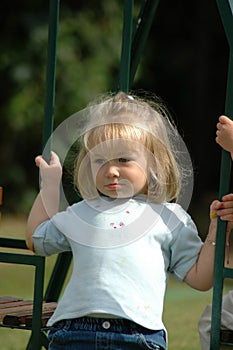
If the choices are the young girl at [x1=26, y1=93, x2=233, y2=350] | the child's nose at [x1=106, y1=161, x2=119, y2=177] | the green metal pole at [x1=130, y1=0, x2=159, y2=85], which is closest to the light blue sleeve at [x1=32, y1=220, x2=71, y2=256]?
the young girl at [x1=26, y1=93, x2=233, y2=350]

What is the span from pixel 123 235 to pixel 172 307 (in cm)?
387

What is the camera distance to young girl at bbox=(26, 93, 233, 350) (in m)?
3.40

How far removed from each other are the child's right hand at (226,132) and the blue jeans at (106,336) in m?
0.61

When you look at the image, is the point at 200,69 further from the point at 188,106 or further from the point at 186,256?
the point at 186,256

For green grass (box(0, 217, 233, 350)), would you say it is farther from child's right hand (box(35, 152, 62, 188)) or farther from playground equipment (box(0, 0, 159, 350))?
child's right hand (box(35, 152, 62, 188))

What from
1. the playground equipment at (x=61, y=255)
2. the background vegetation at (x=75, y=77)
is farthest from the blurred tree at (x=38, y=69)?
the playground equipment at (x=61, y=255)

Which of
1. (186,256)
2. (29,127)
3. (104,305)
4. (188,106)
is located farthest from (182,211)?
(188,106)

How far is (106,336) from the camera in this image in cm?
338

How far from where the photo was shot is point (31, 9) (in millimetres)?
13406

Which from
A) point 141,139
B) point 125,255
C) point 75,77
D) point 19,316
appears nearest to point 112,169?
point 141,139

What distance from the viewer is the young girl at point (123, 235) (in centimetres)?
340

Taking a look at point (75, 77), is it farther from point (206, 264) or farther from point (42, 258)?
point (206, 264)

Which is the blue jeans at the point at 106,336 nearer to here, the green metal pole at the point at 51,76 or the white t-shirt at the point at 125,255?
the white t-shirt at the point at 125,255

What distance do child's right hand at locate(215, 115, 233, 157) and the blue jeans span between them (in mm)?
612
